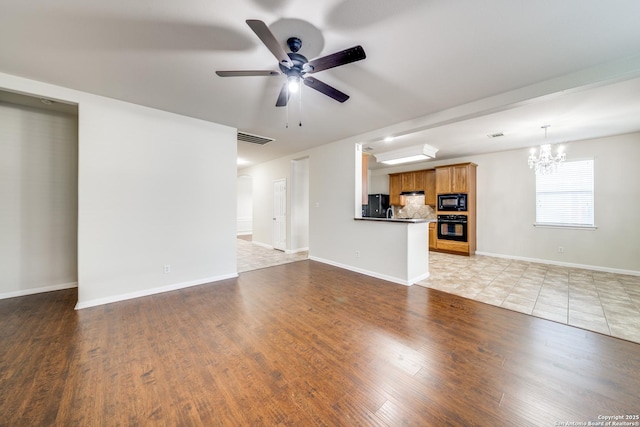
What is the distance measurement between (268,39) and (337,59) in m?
0.53

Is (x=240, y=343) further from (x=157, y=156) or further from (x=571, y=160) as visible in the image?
(x=571, y=160)

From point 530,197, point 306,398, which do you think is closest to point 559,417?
point 306,398

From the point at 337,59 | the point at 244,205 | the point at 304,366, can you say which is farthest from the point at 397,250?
the point at 244,205

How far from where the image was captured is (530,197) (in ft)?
17.8

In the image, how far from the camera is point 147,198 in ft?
11.0

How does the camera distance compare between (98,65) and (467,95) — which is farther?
(467,95)

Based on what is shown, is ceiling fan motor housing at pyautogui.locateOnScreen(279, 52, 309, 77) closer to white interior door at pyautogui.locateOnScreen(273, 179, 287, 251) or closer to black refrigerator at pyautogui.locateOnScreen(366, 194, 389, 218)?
white interior door at pyautogui.locateOnScreen(273, 179, 287, 251)

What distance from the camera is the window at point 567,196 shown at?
479cm

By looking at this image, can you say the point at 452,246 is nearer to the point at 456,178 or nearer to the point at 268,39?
the point at 456,178

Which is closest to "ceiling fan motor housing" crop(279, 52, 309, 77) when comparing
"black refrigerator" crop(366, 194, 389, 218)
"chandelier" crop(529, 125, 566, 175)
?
"chandelier" crop(529, 125, 566, 175)

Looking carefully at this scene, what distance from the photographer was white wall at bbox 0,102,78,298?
10.6ft

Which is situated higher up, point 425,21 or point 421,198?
point 425,21

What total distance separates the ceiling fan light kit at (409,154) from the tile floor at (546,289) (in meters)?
2.54

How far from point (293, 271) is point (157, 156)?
9.78 ft
